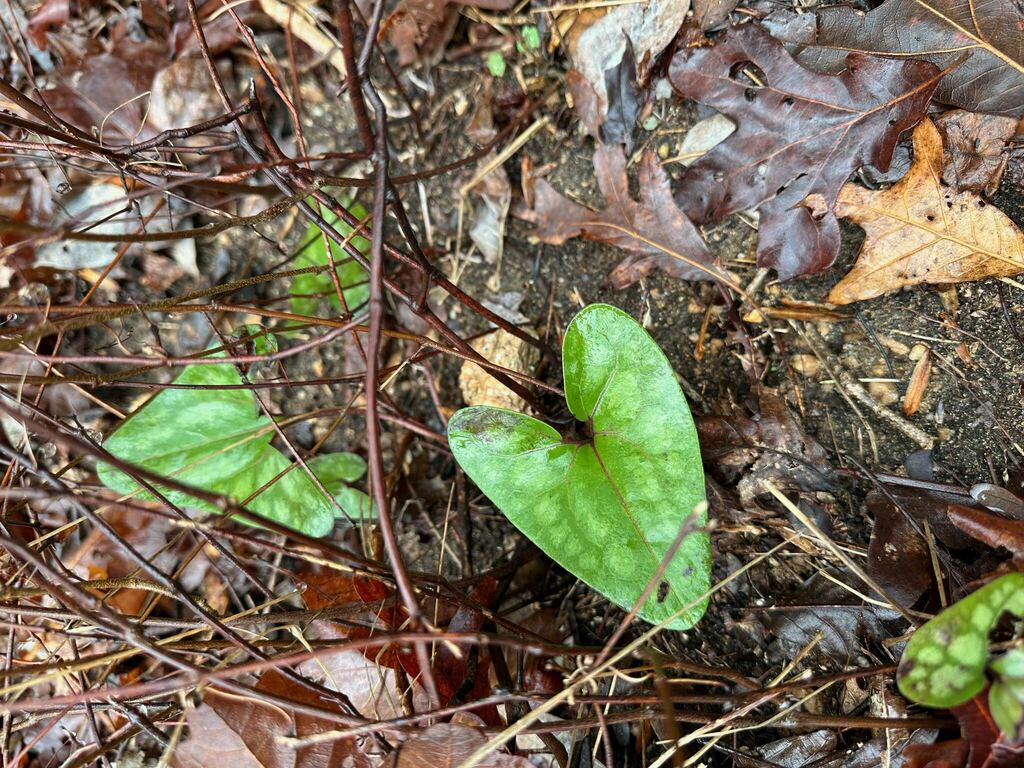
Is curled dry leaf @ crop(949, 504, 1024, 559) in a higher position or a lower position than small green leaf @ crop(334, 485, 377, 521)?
higher

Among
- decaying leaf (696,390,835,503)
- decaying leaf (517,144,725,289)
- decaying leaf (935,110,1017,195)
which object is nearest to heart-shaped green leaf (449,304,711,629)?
decaying leaf (696,390,835,503)

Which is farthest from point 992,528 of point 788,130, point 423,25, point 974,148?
point 423,25

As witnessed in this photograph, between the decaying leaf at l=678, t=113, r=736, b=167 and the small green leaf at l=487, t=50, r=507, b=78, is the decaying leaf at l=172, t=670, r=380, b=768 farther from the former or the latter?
the small green leaf at l=487, t=50, r=507, b=78

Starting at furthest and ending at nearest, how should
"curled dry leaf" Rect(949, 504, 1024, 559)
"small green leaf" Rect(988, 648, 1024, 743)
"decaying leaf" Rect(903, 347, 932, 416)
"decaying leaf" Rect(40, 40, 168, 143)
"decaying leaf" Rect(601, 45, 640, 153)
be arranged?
"decaying leaf" Rect(40, 40, 168, 143)
"decaying leaf" Rect(601, 45, 640, 153)
"decaying leaf" Rect(903, 347, 932, 416)
"curled dry leaf" Rect(949, 504, 1024, 559)
"small green leaf" Rect(988, 648, 1024, 743)

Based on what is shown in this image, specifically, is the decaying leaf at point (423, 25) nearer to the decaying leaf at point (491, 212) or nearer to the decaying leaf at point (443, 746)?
the decaying leaf at point (491, 212)

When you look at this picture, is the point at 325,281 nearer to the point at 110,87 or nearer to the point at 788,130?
the point at 110,87

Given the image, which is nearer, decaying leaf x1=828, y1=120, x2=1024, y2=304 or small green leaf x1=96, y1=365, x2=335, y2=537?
decaying leaf x1=828, y1=120, x2=1024, y2=304

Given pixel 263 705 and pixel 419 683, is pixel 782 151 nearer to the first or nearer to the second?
pixel 419 683
